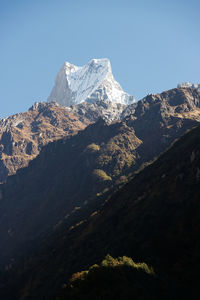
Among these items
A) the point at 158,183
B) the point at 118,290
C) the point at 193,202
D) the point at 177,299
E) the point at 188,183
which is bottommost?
the point at 177,299

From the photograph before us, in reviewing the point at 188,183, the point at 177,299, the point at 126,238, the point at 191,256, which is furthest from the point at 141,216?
the point at 177,299

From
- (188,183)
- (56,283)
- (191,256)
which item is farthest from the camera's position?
(188,183)

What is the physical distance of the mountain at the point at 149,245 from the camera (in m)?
94.3

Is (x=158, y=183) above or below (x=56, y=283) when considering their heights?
above

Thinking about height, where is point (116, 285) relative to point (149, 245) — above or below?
below

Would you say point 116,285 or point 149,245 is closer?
point 116,285

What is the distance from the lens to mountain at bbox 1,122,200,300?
9431 centimetres

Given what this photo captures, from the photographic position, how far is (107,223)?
18888cm

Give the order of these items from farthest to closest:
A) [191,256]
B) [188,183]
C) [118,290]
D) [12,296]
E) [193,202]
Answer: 1. [12,296]
2. [188,183]
3. [193,202]
4. [191,256]
5. [118,290]

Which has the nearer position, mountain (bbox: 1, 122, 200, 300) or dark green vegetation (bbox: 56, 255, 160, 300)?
dark green vegetation (bbox: 56, 255, 160, 300)

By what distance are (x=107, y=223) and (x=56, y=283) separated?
46984 mm

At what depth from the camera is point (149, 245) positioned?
4766 inches

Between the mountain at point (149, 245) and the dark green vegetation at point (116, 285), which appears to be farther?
the mountain at point (149, 245)

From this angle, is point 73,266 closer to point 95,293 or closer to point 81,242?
point 81,242
